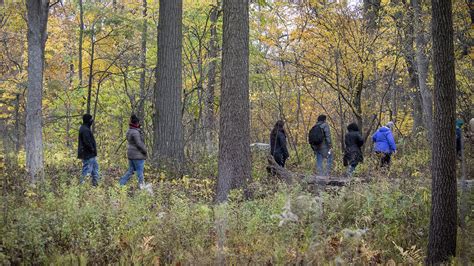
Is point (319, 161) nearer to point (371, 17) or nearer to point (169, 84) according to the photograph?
point (169, 84)

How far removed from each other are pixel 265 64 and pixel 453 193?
12.4 meters

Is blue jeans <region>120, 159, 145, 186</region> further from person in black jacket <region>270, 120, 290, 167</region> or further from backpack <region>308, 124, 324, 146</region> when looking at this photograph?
backpack <region>308, 124, 324, 146</region>

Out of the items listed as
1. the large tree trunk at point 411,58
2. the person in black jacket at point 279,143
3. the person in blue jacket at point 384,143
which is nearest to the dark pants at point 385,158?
the person in blue jacket at point 384,143

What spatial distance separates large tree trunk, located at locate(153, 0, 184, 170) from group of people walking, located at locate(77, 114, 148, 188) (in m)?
2.13

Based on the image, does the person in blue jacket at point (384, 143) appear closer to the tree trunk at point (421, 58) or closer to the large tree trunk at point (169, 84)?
the tree trunk at point (421, 58)

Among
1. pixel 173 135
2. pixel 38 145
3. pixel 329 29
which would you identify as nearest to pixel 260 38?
pixel 329 29

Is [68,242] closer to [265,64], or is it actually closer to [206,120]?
[265,64]

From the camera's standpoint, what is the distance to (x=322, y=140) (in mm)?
14172

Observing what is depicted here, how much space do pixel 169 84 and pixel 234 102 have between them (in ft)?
15.3

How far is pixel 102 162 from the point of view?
15469mm

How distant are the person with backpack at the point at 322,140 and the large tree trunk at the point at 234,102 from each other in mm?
4472

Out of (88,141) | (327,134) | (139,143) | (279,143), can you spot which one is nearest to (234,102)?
(139,143)

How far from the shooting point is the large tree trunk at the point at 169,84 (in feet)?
46.1

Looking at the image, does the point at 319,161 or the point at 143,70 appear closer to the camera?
the point at 319,161
